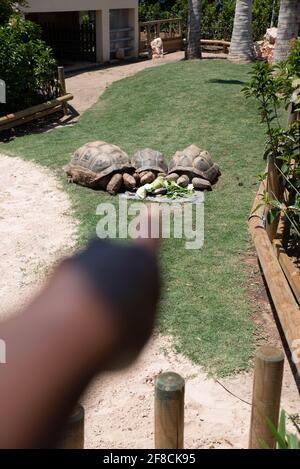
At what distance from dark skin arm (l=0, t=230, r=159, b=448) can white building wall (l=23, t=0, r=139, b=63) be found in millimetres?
13131

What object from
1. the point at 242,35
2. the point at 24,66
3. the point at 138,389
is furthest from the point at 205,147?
the point at 242,35

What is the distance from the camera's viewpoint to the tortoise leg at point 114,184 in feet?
25.1

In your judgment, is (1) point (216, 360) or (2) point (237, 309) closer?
(1) point (216, 360)

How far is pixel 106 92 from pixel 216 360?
1145 cm

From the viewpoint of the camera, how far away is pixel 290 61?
503 cm

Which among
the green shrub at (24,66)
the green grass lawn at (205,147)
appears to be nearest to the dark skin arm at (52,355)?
the green grass lawn at (205,147)

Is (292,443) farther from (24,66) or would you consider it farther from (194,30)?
(194,30)

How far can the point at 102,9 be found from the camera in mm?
18312

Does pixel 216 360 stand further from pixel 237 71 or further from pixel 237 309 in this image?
pixel 237 71

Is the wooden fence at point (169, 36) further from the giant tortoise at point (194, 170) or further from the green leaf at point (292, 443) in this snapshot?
the green leaf at point (292, 443)

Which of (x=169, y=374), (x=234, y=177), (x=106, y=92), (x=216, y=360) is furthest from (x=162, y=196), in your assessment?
(x=106, y=92)

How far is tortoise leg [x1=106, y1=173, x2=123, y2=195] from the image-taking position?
7664mm

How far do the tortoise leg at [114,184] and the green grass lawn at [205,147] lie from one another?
158mm

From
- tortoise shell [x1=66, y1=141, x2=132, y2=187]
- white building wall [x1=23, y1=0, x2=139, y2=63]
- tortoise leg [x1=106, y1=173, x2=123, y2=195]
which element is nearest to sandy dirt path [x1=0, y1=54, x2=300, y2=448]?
tortoise leg [x1=106, y1=173, x2=123, y2=195]
